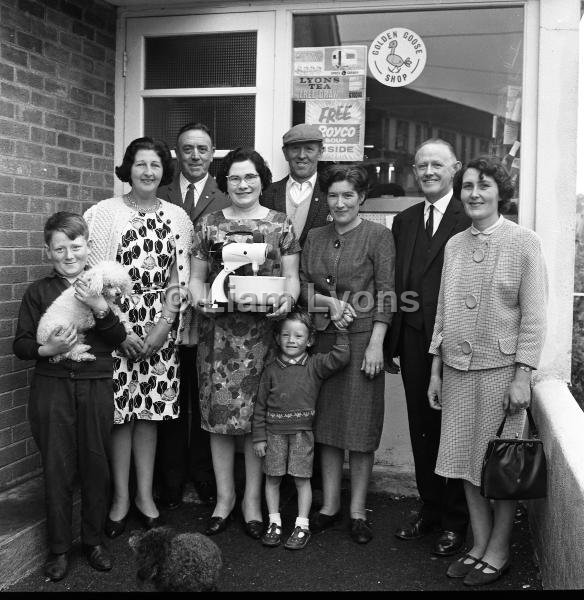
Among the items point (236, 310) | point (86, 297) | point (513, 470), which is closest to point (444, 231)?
point (236, 310)

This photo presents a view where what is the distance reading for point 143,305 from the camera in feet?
13.3

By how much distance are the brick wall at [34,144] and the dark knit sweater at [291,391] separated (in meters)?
1.40

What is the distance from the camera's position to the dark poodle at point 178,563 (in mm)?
2225

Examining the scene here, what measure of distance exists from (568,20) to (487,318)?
7.15ft

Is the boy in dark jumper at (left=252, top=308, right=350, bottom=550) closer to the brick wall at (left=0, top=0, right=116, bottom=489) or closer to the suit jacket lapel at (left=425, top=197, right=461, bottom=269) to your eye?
the suit jacket lapel at (left=425, top=197, right=461, bottom=269)

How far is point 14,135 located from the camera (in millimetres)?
4266

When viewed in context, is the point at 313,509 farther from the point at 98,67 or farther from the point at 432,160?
the point at 98,67

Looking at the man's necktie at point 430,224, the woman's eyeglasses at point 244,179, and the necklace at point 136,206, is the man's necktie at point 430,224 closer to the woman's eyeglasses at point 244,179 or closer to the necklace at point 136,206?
the woman's eyeglasses at point 244,179

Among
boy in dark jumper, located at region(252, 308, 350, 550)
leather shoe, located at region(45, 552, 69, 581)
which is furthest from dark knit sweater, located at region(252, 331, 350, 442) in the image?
leather shoe, located at region(45, 552, 69, 581)

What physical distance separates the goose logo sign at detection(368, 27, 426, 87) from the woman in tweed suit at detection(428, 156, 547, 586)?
4.81 ft

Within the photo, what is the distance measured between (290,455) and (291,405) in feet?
0.88

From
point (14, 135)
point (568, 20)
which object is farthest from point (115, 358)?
point (568, 20)

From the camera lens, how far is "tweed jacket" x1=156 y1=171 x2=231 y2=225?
14.7ft

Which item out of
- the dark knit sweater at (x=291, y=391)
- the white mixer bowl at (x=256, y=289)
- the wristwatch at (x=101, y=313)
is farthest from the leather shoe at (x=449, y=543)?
the wristwatch at (x=101, y=313)
